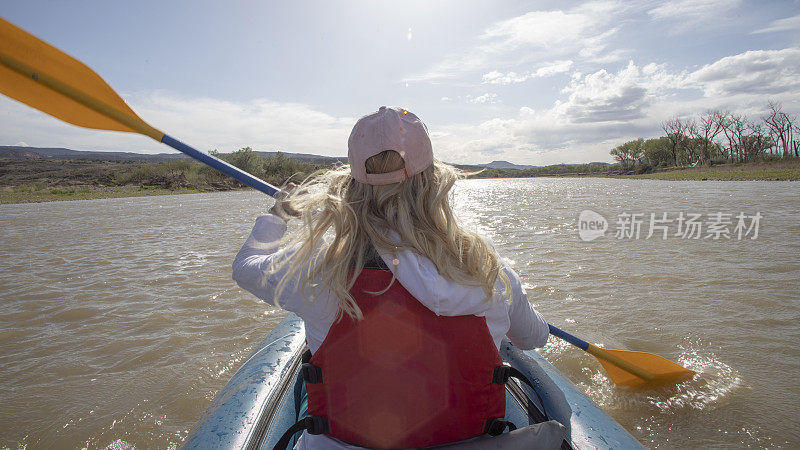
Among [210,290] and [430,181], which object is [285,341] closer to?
[430,181]

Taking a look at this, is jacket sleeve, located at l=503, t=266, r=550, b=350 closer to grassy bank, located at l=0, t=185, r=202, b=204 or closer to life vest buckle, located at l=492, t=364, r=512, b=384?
life vest buckle, located at l=492, t=364, r=512, b=384

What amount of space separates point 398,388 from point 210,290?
4181 mm

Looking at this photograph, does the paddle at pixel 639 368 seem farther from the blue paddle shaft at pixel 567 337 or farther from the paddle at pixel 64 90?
the paddle at pixel 64 90

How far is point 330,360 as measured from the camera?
1003 mm

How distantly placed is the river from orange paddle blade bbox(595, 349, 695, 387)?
0.06m

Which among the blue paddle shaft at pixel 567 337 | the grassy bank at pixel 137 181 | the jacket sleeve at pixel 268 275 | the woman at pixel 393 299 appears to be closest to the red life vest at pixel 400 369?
the woman at pixel 393 299

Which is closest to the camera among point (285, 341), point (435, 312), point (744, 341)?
point (435, 312)

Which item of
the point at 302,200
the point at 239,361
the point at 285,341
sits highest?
the point at 302,200

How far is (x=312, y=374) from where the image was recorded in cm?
104

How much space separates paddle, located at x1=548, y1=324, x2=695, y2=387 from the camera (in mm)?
2484

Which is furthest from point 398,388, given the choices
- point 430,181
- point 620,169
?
point 620,169

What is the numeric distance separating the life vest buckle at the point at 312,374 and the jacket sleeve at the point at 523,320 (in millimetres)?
A: 558

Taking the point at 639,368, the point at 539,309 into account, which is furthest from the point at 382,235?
the point at 539,309

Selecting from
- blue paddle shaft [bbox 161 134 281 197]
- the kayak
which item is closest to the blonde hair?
the kayak
